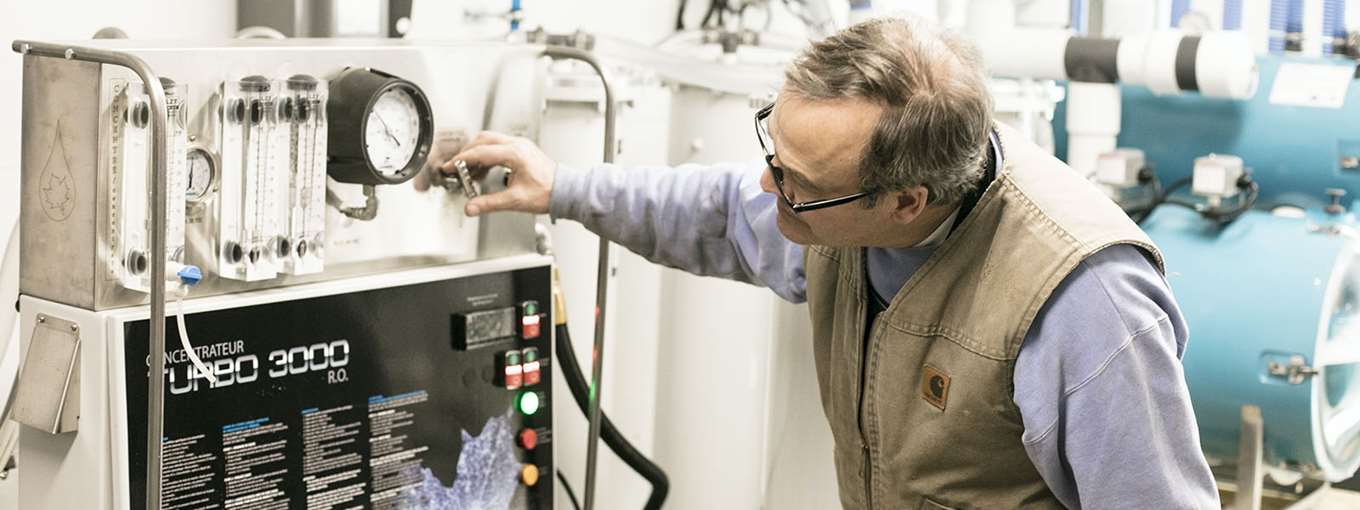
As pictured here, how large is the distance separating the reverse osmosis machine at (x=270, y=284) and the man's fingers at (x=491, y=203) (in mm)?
19

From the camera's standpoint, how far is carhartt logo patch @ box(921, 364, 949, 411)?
5.19 ft

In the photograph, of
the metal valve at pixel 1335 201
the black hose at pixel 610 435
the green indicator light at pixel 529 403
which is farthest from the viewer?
the metal valve at pixel 1335 201

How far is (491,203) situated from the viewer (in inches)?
71.3

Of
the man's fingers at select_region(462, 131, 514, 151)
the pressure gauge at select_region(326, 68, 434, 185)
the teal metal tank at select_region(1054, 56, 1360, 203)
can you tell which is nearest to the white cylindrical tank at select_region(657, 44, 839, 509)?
the man's fingers at select_region(462, 131, 514, 151)

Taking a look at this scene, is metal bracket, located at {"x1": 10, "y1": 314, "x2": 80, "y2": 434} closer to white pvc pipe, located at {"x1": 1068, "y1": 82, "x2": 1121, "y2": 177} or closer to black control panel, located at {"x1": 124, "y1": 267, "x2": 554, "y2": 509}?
black control panel, located at {"x1": 124, "y1": 267, "x2": 554, "y2": 509}

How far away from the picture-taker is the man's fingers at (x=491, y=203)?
1801mm

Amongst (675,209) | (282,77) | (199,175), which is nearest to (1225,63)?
(675,209)

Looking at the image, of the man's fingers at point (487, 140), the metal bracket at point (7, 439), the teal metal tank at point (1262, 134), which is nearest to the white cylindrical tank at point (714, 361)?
the man's fingers at point (487, 140)

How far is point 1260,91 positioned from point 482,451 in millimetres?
2571

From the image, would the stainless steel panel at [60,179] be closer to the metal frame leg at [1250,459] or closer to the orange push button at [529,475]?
the orange push button at [529,475]

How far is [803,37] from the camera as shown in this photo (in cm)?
287

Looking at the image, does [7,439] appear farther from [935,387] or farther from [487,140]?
[935,387]

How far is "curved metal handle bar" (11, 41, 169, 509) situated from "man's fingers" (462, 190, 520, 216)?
47 centimetres

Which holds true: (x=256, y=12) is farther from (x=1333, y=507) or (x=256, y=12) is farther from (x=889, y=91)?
(x=1333, y=507)
